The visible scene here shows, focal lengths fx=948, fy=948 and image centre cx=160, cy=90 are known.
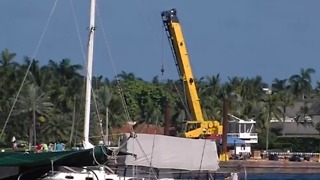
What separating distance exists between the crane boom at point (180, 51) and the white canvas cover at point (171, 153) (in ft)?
201

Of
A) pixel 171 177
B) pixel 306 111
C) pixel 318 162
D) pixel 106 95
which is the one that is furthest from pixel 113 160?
pixel 306 111

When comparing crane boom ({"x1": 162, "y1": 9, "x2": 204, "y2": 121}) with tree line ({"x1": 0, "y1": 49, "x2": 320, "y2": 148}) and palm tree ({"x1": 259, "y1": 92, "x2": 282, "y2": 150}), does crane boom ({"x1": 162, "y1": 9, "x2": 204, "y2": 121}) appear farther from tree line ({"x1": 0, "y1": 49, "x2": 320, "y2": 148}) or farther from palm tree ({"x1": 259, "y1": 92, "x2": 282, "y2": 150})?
palm tree ({"x1": 259, "y1": 92, "x2": 282, "y2": 150})

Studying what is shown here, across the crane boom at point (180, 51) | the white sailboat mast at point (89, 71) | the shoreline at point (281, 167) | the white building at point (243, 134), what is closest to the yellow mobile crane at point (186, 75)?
the crane boom at point (180, 51)

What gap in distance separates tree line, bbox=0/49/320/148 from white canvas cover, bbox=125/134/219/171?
5163cm

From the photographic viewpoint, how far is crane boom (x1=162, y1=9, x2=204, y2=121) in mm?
92562

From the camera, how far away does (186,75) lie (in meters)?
94.4

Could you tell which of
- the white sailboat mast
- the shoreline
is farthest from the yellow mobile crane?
the white sailboat mast

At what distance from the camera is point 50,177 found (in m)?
29.2

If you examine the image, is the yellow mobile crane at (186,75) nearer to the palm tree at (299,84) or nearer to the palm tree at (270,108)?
the palm tree at (270,108)

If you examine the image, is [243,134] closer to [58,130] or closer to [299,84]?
[58,130]

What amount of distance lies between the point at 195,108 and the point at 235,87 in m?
54.4

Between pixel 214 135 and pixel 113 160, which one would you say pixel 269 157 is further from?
Answer: pixel 113 160

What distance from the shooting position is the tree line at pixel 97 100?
10750cm

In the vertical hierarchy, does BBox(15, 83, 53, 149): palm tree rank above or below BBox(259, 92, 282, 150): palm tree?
below
